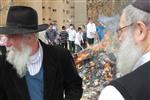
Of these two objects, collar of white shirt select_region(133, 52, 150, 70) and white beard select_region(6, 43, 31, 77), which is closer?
collar of white shirt select_region(133, 52, 150, 70)

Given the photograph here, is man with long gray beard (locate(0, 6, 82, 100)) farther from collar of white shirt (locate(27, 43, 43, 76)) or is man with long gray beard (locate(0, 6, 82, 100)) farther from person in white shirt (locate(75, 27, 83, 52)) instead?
person in white shirt (locate(75, 27, 83, 52))

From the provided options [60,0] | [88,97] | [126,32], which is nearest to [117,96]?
→ [126,32]

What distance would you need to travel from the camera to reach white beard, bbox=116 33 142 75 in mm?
2680

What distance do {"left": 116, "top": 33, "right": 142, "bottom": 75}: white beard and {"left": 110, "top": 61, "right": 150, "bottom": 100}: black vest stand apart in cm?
28

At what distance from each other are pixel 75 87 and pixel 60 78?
0.81 ft

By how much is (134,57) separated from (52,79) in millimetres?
2296

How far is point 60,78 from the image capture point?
502 cm

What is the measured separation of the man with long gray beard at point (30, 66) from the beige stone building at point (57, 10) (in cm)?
4210

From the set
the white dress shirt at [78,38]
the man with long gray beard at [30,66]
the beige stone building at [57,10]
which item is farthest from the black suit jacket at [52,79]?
the beige stone building at [57,10]

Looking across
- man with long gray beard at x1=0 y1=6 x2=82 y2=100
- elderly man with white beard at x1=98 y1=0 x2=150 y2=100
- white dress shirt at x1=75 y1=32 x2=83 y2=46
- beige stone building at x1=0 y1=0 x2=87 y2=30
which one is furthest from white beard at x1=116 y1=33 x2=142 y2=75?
beige stone building at x1=0 y1=0 x2=87 y2=30

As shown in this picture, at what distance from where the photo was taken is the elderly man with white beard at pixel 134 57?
2.32m

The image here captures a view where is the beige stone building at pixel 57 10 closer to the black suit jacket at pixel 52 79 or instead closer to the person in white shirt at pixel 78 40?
the person in white shirt at pixel 78 40

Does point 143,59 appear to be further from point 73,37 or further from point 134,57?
point 73,37

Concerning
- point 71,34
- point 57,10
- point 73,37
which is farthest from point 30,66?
point 57,10
